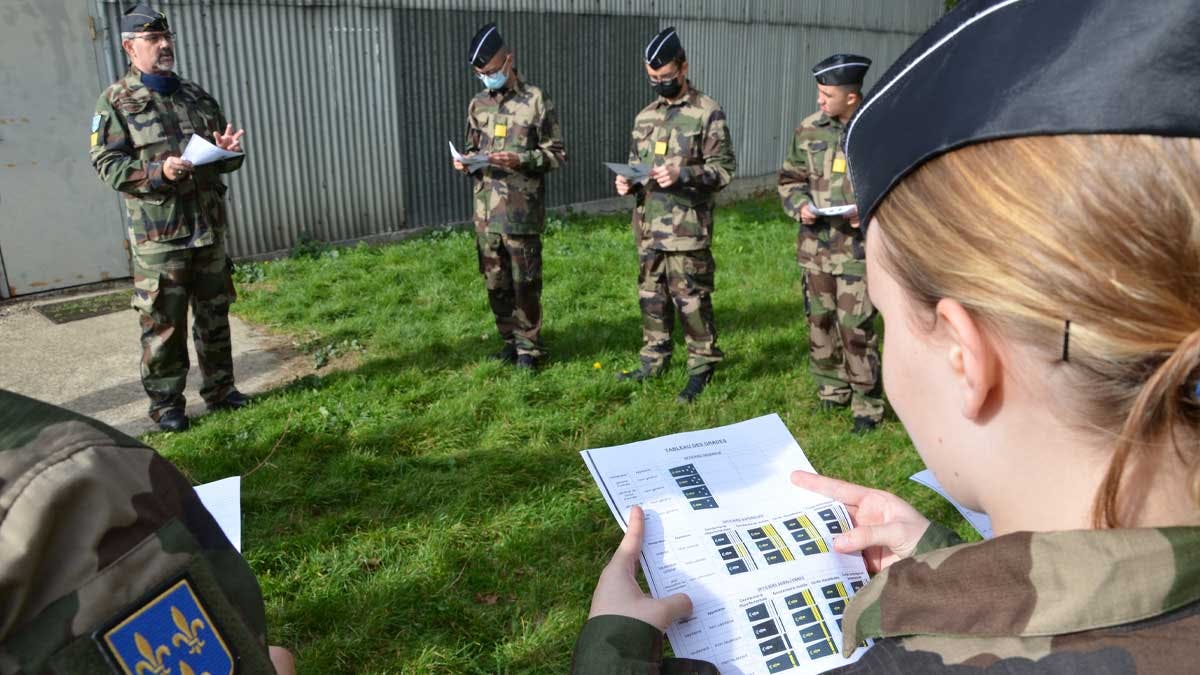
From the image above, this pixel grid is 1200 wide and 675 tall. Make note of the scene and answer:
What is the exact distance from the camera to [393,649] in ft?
9.52

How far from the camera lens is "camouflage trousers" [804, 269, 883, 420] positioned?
452cm

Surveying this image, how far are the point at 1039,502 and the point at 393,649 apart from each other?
2.50 metres

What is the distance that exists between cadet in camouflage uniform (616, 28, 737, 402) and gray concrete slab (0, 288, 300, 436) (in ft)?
7.64

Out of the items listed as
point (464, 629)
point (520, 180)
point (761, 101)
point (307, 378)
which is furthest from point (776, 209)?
point (464, 629)

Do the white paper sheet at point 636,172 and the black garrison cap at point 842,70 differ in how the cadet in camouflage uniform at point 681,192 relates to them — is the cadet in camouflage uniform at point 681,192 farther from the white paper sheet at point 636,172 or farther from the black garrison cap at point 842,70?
the black garrison cap at point 842,70

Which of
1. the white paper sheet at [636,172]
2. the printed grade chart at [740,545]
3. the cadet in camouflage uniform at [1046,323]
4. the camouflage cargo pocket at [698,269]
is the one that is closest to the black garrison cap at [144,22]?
the white paper sheet at [636,172]

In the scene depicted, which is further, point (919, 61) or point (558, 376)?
point (558, 376)

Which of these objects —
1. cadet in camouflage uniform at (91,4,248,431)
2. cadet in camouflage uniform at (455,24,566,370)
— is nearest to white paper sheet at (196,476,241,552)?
cadet in camouflage uniform at (91,4,248,431)

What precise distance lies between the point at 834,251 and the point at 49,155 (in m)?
5.84

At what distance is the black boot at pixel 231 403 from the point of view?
4777 millimetres

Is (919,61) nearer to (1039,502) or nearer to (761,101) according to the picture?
(1039,502)

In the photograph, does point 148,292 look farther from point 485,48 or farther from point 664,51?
point 664,51

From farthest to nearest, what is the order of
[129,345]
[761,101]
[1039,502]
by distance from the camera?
[761,101] → [129,345] → [1039,502]

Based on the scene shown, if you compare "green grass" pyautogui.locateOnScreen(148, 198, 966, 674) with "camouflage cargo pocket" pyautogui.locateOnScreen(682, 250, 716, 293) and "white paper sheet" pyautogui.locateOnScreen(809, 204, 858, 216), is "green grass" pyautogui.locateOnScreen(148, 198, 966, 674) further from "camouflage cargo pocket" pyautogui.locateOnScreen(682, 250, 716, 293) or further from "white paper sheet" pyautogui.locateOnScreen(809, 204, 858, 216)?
"white paper sheet" pyautogui.locateOnScreen(809, 204, 858, 216)
